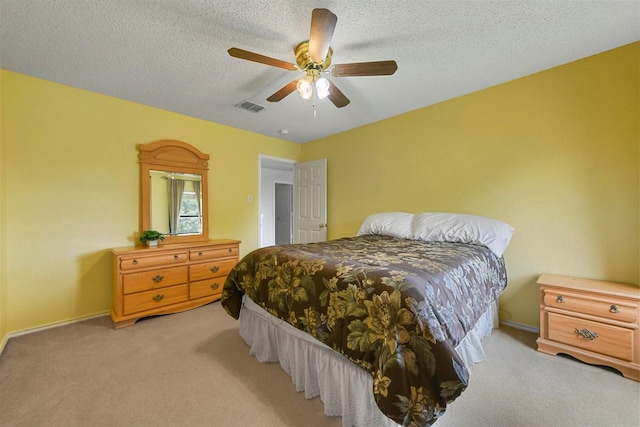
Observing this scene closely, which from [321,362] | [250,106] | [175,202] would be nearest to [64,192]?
[175,202]

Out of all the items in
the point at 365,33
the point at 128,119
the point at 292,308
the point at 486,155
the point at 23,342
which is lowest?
the point at 23,342

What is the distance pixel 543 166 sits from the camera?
2283mm

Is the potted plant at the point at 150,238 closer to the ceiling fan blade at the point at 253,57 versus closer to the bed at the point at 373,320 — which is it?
the bed at the point at 373,320

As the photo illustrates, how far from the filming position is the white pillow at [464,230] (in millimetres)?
2244

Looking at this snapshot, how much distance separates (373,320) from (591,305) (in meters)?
1.86

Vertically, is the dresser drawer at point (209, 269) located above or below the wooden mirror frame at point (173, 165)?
below

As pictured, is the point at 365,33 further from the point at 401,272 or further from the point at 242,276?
the point at 242,276

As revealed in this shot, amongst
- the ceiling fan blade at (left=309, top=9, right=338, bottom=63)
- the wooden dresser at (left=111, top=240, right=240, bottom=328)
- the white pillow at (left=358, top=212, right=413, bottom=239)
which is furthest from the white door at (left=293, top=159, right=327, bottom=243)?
the ceiling fan blade at (left=309, top=9, right=338, bottom=63)

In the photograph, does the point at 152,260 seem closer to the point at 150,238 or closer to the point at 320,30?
the point at 150,238

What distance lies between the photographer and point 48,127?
2.41m

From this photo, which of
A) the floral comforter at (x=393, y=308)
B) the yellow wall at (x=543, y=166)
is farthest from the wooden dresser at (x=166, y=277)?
the yellow wall at (x=543, y=166)

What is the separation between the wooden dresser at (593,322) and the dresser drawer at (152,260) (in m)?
3.55

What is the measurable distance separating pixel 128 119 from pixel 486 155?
4.05m

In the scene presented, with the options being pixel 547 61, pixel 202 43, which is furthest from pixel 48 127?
pixel 547 61
